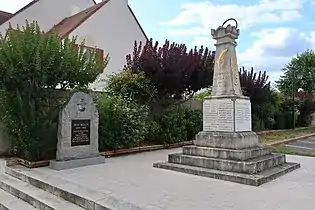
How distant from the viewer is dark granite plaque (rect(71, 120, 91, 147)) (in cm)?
687

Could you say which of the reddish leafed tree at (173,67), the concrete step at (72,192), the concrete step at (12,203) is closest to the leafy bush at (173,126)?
the reddish leafed tree at (173,67)

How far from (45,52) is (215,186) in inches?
179

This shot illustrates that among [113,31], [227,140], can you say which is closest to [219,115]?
[227,140]

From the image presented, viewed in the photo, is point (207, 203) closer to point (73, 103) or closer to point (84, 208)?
point (84, 208)

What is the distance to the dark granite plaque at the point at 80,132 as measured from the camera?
22.5 feet

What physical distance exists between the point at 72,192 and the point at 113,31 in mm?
14512

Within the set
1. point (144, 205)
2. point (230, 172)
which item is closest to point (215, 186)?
point (230, 172)

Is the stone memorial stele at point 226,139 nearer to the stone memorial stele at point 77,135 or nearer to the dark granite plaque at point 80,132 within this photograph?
the stone memorial stele at point 77,135

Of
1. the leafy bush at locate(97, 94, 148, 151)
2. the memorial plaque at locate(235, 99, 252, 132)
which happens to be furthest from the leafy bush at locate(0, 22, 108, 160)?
the memorial plaque at locate(235, 99, 252, 132)

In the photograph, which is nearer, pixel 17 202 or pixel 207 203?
pixel 207 203

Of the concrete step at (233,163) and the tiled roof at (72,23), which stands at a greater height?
the tiled roof at (72,23)

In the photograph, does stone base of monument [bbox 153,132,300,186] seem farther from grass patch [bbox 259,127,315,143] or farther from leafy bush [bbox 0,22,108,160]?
grass patch [bbox 259,127,315,143]

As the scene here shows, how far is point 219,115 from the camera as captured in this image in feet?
21.4

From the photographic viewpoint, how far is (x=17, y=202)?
4.90 m
